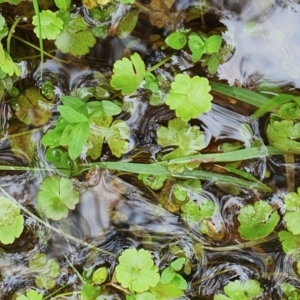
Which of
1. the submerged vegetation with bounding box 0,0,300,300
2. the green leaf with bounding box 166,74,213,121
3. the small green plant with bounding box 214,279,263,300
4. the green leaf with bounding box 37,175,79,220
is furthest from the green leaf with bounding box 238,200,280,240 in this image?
the green leaf with bounding box 37,175,79,220

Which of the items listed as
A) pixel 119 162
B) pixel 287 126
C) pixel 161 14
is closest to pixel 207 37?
pixel 161 14

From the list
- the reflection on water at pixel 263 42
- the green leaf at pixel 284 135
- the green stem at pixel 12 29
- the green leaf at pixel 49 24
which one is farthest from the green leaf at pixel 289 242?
Result: the green stem at pixel 12 29

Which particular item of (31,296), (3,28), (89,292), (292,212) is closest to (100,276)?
(89,292)

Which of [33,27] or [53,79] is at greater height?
[33,27]

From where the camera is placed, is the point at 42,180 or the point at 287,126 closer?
the point at 287,126

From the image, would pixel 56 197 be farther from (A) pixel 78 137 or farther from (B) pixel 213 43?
(B) pixel 213 43

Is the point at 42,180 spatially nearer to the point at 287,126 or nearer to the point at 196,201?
the point at 196,201

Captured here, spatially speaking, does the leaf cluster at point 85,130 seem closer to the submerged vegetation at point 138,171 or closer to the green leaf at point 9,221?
the submerged vegetation at point 138,171
